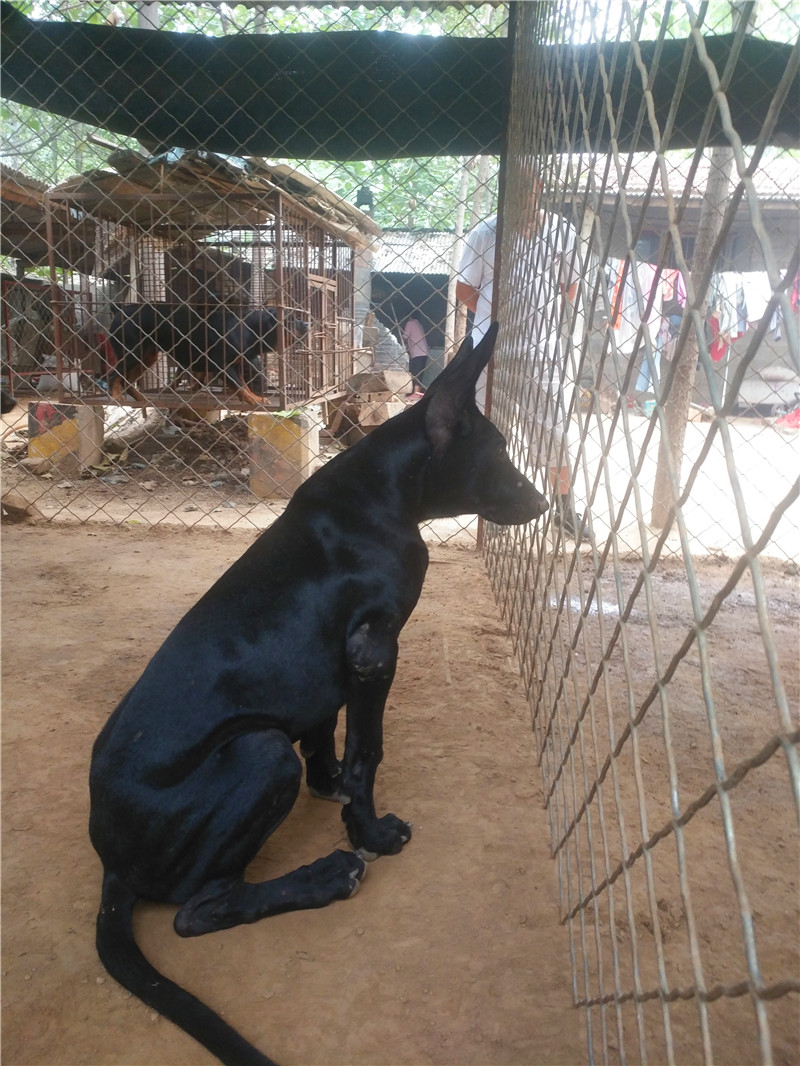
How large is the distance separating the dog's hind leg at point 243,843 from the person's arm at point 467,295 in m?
3.60

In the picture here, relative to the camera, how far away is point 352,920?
5.99 feet

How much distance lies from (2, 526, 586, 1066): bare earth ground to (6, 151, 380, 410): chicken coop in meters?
3.68

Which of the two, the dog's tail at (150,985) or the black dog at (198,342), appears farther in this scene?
the black dog at (198,342)

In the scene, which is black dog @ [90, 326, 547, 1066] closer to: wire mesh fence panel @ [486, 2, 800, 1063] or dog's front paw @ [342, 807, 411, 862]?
dog's front paw @ [342, 807, 411, 862]

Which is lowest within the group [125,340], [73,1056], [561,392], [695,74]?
[73,1056]

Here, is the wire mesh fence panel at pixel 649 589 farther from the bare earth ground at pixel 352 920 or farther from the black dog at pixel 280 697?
the black dog at pixel 280 697

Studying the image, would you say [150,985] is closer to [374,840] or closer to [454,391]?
[374,840]

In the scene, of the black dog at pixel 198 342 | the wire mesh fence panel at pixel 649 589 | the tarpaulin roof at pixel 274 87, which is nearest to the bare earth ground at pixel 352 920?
the wire mesh fence panel at pixel 649 589

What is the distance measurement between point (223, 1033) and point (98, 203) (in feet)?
20.0

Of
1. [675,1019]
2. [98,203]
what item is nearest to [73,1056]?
[675,1019]

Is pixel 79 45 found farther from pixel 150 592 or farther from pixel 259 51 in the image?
pixel 150 592

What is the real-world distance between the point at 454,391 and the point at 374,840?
1.24m

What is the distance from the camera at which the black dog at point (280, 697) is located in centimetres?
173

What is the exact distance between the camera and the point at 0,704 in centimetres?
281
